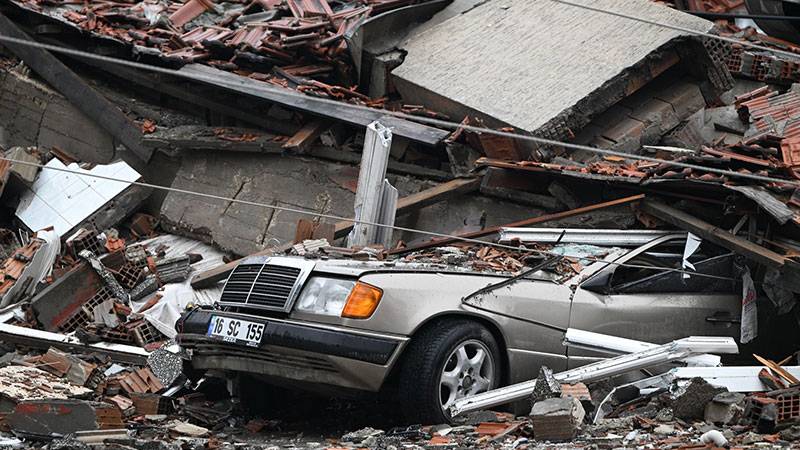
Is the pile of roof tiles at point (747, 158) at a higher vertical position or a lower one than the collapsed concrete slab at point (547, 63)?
lower

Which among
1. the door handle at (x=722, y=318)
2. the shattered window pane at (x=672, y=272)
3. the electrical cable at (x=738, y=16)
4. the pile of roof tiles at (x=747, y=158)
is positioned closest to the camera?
the shattered window pane at (x=672, y=272)

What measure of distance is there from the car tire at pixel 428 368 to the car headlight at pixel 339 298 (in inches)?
14.5

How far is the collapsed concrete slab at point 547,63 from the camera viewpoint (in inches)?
536

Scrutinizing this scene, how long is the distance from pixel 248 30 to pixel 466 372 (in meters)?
6.94

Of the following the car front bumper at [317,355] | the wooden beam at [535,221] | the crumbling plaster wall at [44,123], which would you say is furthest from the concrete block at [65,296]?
the car front bumper at [317,355]

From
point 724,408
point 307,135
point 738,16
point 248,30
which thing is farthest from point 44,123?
point 724,408

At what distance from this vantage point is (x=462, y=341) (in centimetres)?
962

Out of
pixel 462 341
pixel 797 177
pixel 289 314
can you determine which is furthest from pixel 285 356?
pixel 797 177

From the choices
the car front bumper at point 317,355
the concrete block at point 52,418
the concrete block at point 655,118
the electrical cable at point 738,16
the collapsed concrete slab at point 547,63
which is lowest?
the concrete block at point 52,418

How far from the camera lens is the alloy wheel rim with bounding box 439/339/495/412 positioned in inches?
378

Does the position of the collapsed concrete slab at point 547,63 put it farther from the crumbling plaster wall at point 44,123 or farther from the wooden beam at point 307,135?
the crumbling plaster wall at point 44,123

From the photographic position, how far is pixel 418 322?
31.2ft

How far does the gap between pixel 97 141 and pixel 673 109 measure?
5.99 metres

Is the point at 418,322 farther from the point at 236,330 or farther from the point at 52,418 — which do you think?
the point at 52,418
